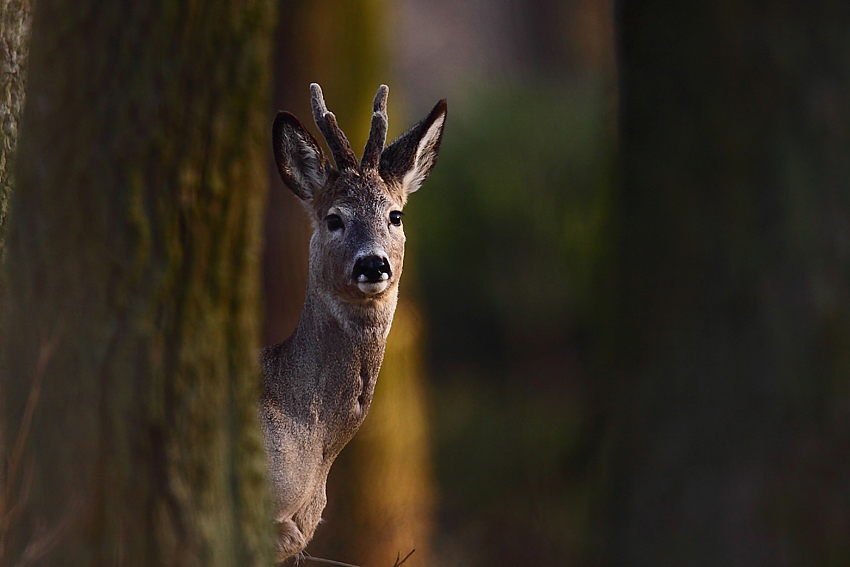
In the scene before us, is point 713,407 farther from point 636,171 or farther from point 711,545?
point 636,171

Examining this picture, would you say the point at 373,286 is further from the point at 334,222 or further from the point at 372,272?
the point at 334,222

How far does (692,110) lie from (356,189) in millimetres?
2474

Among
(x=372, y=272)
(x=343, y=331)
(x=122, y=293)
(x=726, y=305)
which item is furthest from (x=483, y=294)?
(x=122, y=293)

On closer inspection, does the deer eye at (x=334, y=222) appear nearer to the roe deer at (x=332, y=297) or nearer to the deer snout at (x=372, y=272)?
the roe deer at (x=332, y=297)

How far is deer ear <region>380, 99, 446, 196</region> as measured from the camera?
2.71 meters

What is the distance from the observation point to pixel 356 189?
9.16ft

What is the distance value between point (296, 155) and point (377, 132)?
0.21 metres

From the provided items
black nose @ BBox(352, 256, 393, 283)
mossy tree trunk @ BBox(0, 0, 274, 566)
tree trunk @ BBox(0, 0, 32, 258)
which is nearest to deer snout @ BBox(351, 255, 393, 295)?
black nose @ BBox(352, 256, 393, 283)

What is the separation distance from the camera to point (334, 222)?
2795mm

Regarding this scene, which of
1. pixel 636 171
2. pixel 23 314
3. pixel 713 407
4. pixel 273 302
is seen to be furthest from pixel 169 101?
pixel 273 302

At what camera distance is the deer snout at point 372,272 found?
2.67m

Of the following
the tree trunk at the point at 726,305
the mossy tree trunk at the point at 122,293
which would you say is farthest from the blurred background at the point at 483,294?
the mossy tree trunk at the point at 122,293

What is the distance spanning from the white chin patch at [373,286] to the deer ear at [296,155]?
295mm

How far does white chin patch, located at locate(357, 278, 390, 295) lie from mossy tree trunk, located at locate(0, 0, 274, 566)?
1.23ft
